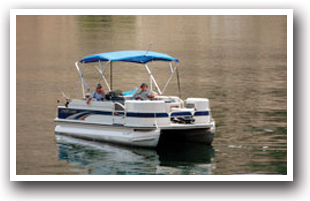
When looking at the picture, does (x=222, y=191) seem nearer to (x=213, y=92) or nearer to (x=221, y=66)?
(x=213, y=92)

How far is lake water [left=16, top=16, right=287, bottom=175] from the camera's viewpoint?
19344mm

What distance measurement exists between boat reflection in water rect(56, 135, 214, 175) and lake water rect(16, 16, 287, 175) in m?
0.02

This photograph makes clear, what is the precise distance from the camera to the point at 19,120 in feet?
79.6

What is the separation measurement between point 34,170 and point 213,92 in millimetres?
13170

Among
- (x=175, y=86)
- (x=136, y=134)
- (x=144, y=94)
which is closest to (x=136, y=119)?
(x=136, y=134)

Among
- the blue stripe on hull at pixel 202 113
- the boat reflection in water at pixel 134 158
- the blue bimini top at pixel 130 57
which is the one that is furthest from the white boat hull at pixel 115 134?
the blue bimini top at pixel 130 57

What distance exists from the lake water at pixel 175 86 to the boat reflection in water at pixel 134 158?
24 mm

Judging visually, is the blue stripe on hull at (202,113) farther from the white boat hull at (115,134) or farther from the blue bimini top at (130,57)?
the blue bimini top at (130,57)

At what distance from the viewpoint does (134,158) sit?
64.3 feet

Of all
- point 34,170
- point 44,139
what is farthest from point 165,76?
point 34,170

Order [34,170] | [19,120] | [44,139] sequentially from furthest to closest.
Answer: [19,120] → [44,139] → [34,170]

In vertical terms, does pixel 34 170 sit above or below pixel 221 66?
below
